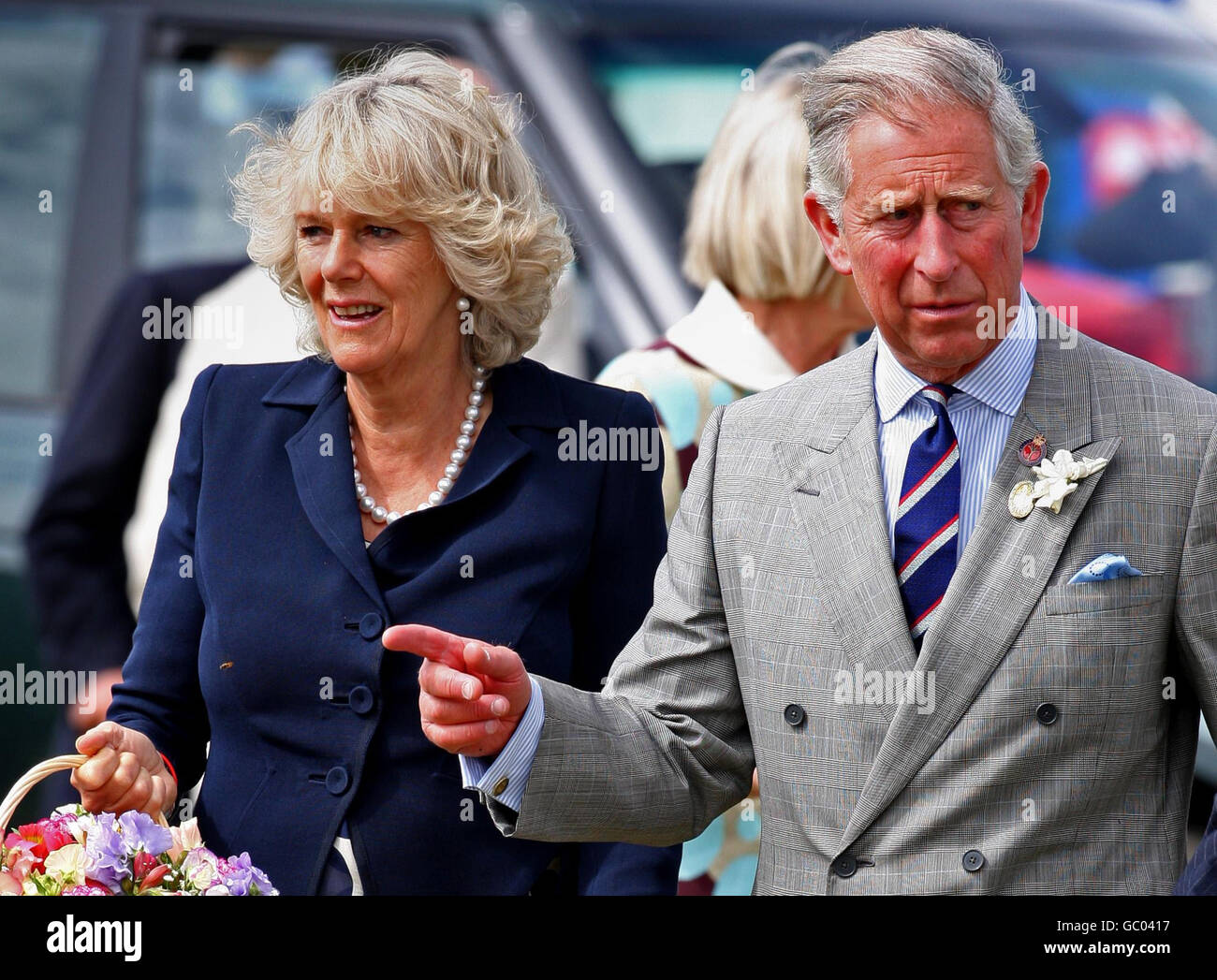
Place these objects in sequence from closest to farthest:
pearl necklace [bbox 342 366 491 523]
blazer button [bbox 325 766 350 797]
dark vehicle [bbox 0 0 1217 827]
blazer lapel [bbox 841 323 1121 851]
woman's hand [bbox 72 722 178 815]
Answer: blazer lapel [bbox 841 323 1121 851], woman's hand [bbox 72 722 178 815], blazer button [bbox 325 766 350 797], pearl necklace [bbox 342 366 491 523], dark vehicle [bbox 0 0 1217 827]

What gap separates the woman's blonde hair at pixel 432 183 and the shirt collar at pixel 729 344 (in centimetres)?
51

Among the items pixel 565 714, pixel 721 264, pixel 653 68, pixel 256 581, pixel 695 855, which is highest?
pixel 653 68

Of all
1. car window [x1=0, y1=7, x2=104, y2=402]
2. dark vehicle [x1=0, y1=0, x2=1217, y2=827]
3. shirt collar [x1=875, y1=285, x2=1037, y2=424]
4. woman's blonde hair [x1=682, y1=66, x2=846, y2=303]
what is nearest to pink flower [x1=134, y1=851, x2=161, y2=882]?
shirt collar [x1=875, y1=285, x2=1037, y2=424]

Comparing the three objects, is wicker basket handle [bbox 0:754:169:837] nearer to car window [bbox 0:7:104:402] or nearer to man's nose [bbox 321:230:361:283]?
man's nose [bbox 321:230:361:283]

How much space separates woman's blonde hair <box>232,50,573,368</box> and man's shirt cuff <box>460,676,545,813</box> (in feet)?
2.36

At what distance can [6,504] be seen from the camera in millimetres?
4465

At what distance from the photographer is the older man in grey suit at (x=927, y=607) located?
2211mm

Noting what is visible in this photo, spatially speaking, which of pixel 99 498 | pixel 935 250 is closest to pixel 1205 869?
pixel 935 250

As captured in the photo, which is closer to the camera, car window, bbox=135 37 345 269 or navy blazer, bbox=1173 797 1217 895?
navy blazer, bbox=1173 797 1217 895

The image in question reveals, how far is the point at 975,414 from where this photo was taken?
238 centimetres

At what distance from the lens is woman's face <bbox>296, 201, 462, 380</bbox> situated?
8.71ft

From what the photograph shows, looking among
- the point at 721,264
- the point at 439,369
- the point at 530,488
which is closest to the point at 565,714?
the point at 530,488
